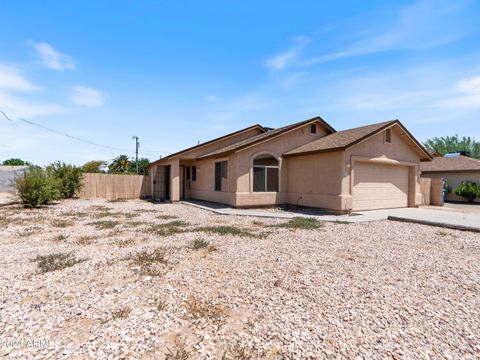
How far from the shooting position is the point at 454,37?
8.48m

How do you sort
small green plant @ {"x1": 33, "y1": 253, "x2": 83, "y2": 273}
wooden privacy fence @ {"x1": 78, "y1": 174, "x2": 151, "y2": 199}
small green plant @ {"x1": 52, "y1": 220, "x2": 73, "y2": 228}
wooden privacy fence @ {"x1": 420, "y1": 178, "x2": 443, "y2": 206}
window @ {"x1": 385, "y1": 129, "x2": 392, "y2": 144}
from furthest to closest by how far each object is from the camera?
1. wooden privacy fence @ {"x1": 78, "y1": 174, "x2": 151, "y2": 199}
2. wooden privacy fence @ {"x1": 420, "y1": 178, "x2": 443, "y2": 206}
3. window @ {"x1": 385, "y1": 129, "x2": 392, "y2": 144}
4. small green plant @ {"x1": 52, "y1": 220, "x2": 73, "y2": 228}
5. small green plant @ {"x1": 33, "y1": 253, "x2": 83, "y2": 273}

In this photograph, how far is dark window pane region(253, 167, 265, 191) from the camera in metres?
13.3

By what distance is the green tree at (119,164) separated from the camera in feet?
144

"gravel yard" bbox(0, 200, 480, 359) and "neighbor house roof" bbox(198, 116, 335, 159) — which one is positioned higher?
"neighbor house roof" bbox(198, 116, 335, 159)

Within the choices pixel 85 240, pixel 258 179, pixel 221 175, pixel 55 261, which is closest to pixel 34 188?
pixel 85 240

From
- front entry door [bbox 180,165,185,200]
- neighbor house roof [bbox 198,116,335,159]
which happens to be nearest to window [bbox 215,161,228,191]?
neighbor house roof [bbox 198,116,335,159]

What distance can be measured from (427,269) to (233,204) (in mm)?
9127

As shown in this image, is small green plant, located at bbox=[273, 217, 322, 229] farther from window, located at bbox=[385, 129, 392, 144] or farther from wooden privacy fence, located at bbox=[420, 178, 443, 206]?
wooden privacy fence, located at bbox=[420, 178, 443, 206]

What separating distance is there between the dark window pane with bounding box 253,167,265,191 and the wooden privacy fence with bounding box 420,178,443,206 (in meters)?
10.9

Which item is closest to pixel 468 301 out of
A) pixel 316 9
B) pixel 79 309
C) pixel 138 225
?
pixel 79 309

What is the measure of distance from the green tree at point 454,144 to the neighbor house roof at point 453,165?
30888 mm

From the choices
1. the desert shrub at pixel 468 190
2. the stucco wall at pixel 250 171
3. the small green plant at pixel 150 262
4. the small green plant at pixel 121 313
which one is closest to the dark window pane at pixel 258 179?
the stucco wall at pixel 250 171

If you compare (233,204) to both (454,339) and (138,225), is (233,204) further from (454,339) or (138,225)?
(454,339)

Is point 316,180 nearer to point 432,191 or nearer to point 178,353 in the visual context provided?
point 432,191
